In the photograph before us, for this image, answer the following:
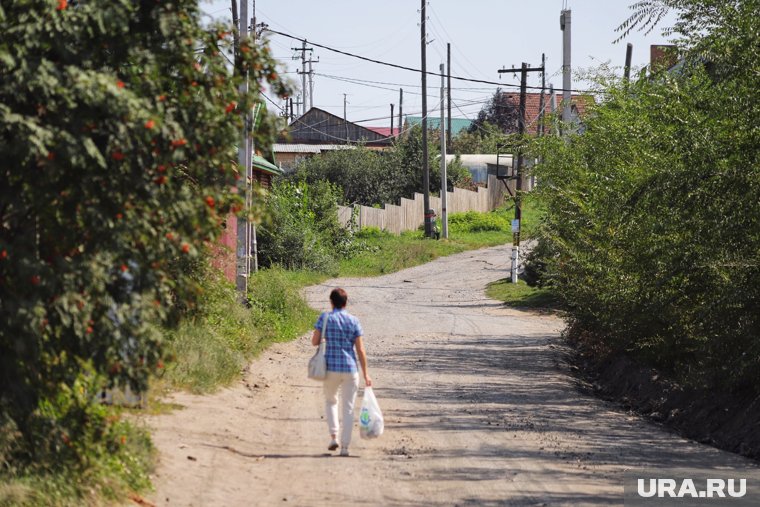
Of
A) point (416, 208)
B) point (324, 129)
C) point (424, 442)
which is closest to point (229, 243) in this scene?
point (424, 442)

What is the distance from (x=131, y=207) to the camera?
21.3ft

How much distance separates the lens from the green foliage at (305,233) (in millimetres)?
38781

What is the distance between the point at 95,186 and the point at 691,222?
8.74 meters

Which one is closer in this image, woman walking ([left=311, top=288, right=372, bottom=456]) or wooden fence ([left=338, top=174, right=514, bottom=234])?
woman walking ([left=311, top=288, right=372, bottom=456])

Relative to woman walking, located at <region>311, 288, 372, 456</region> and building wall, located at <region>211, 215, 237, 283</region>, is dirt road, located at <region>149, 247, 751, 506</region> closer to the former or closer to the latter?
woman walking, located at <region>311, 288, 372, 456</region>

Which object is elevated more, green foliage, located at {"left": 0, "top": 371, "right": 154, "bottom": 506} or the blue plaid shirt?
the blue plaid shirt

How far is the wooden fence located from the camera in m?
51.5

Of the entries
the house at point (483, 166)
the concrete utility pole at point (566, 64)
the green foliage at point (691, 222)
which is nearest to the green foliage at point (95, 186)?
the green foliage at point (691, 222)

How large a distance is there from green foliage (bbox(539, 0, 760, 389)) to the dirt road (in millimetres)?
1415

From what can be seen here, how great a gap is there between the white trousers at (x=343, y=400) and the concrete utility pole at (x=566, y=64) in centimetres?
1980

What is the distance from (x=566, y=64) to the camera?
1215 inches

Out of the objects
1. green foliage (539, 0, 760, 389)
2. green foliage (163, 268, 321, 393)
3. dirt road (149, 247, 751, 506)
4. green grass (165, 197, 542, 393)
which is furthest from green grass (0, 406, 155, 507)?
green foliage (539, 0, 760, 389)

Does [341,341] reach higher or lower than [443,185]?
lower

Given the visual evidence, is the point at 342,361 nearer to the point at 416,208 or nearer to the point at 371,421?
the point at 371,421
